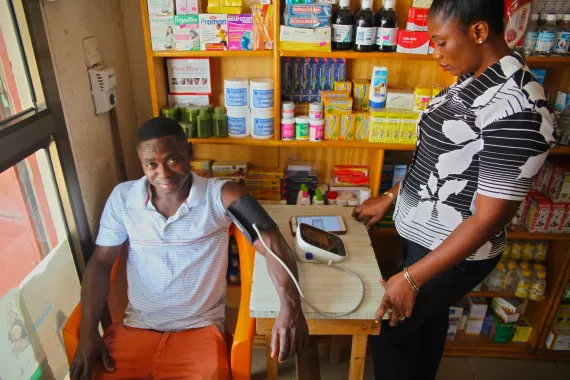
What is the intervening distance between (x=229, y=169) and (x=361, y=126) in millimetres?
637

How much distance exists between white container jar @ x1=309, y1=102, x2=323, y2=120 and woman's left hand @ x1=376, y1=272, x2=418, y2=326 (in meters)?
0.75

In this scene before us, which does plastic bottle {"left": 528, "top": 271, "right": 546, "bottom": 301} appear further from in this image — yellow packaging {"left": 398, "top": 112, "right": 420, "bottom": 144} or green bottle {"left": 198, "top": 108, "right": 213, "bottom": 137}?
green bottle {"left": 198, "top": 108, "right": 213, "bottom": 137}

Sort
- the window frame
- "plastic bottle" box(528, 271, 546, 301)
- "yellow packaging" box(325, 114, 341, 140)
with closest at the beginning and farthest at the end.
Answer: the window frame, "yellow packaging" box(325, 114, 341, 140), "plastic bottle" box(528, 271, 546, 301)

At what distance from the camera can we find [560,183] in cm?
185

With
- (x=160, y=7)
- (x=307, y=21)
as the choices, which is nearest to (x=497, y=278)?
(x=307, y=21)

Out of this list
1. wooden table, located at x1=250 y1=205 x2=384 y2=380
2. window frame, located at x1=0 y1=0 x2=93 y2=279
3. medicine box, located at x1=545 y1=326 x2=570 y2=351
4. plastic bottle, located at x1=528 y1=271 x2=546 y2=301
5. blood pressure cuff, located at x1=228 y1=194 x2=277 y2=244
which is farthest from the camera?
medicine box, located at x1=545 y1=326 x2=570 y2=351

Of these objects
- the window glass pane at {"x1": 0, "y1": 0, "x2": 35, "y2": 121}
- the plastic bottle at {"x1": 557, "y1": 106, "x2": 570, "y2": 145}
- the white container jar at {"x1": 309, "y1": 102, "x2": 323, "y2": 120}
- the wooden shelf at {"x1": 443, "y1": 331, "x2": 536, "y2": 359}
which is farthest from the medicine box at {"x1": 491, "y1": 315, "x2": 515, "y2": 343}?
the window glass pane at {"x1": 0, "y1": 0, "x2": 35, "y2": 121}

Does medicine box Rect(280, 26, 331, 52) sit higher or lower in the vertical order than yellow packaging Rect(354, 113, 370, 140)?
higher

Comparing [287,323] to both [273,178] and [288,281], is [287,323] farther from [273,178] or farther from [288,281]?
[273,178]

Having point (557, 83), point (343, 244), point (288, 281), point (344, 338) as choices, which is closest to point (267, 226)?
point (288, 281)

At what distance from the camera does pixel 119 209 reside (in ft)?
5.00

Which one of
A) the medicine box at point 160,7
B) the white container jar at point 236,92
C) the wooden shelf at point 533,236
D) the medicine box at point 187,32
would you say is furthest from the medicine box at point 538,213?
the medicine box at point 160,7

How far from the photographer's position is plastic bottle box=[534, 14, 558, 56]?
1617mm

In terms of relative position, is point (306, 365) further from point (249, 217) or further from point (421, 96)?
point (421, 96)
